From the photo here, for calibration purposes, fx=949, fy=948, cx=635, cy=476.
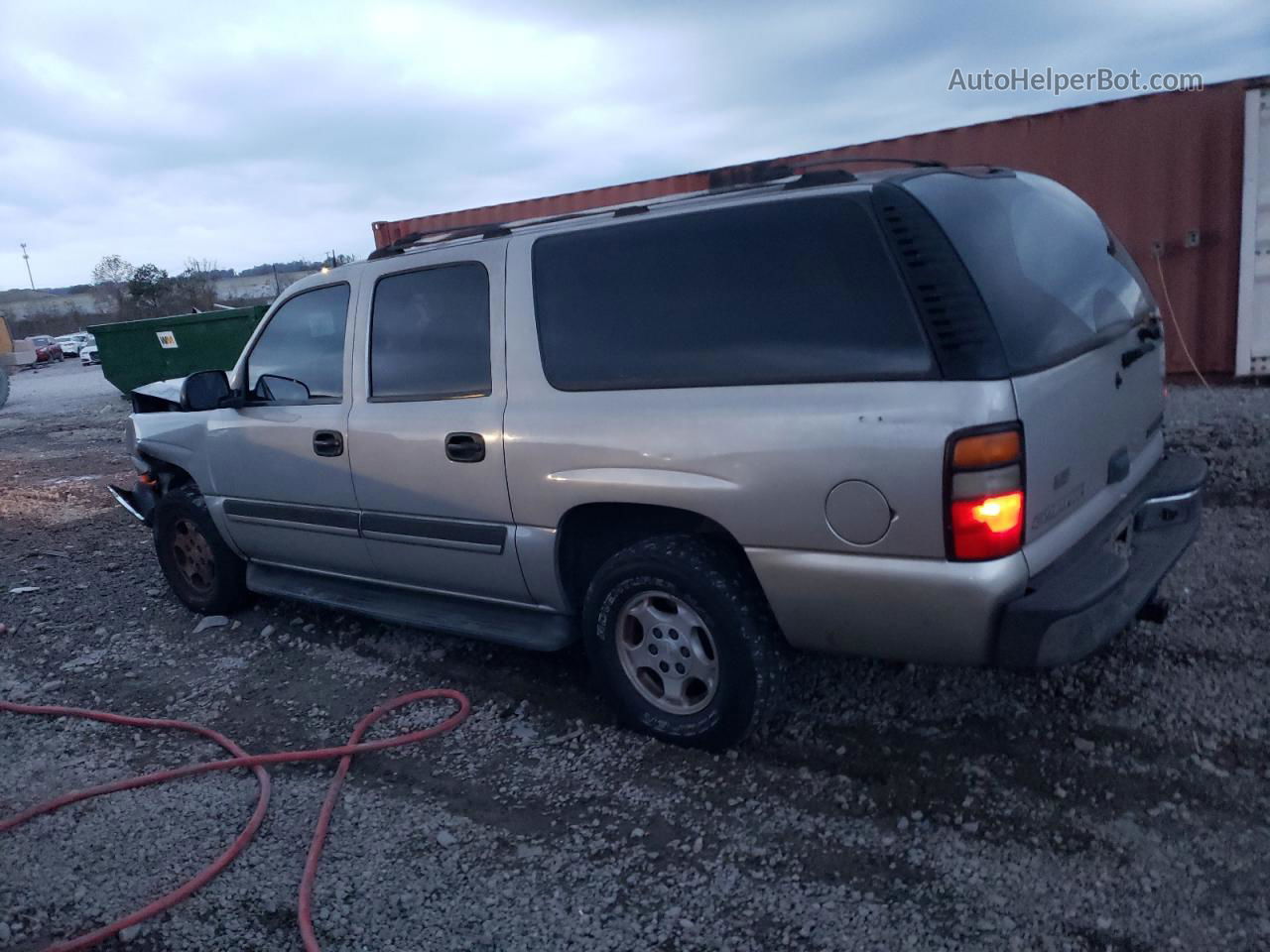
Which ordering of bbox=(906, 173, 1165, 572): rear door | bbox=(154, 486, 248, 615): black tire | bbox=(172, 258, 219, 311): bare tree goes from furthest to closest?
bbox=(172, 258, 219, 311): bare tree, bbox=(154, 486, 248, 615): black tire, bbox=(906, 173, 1165, 572): rear door

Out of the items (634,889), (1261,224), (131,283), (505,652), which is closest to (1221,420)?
(1261,224)

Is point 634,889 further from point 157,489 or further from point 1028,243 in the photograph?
point 157,489

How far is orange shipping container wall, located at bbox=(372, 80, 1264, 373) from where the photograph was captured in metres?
8.52

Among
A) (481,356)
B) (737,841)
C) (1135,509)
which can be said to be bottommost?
(737,841)

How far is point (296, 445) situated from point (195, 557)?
4.67ft

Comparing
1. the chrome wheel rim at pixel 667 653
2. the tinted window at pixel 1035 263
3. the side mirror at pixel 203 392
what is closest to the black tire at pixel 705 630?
the chrome wheel rim at pixel 667 653

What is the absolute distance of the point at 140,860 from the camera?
305 cm

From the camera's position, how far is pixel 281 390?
4.45 meters

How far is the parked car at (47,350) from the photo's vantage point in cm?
4194

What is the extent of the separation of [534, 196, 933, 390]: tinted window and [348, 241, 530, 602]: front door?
0.33m

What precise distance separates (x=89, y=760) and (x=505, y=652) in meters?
1.72

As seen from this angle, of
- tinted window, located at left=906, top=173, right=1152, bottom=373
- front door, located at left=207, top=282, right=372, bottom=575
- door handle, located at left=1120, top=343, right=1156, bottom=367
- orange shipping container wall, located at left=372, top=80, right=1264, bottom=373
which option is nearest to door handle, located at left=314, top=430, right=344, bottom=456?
front door, located at left=207, top=282, right=372, bottom=575

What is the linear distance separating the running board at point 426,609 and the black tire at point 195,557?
8.6 inches

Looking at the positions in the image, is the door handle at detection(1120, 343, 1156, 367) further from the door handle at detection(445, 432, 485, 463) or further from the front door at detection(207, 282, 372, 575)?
the front door at detection(207, 282, 372, 575)
